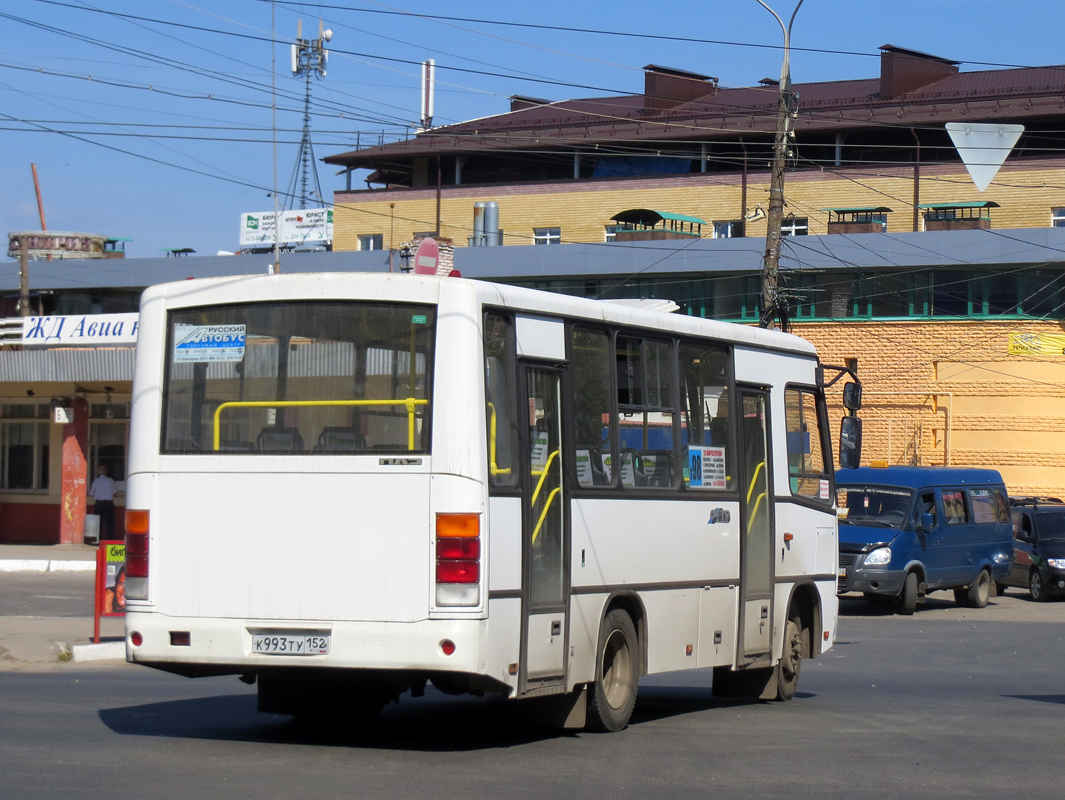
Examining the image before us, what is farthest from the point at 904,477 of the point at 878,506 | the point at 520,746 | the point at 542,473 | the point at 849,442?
the point at 542,473

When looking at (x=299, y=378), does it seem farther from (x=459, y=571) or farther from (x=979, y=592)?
(x=979, y=592)

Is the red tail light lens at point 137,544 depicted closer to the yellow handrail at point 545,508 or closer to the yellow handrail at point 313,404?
the yellow handrail at point 313,404

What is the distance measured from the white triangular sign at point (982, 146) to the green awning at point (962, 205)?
3578mm

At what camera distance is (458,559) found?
7.98 meters

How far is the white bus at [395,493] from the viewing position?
8.09 meters

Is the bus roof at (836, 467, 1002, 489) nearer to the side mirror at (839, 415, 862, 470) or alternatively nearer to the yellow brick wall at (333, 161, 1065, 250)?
the side mirror at (839, 415, 862, 470)

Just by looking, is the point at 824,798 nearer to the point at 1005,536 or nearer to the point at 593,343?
the point at 593,343

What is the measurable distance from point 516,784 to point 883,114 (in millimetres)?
51009

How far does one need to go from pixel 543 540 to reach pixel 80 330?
82.5ft

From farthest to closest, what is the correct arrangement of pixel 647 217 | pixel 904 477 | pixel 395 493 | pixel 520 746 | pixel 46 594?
1. pixel 647 217
2. pixel 904 477
3. pixel 46 594
4. pixel 520 746
5. pixel 395 493

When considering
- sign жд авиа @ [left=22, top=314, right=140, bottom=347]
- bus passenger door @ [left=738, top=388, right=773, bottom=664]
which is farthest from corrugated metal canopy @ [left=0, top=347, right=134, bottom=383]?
bus passenger door @ [left=738, top=388, right=773, bottom=664]

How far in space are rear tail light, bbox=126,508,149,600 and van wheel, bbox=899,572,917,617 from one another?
1775cm

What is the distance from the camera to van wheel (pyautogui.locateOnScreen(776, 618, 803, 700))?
39.8ft

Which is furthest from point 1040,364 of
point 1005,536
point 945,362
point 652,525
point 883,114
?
point 652,525
